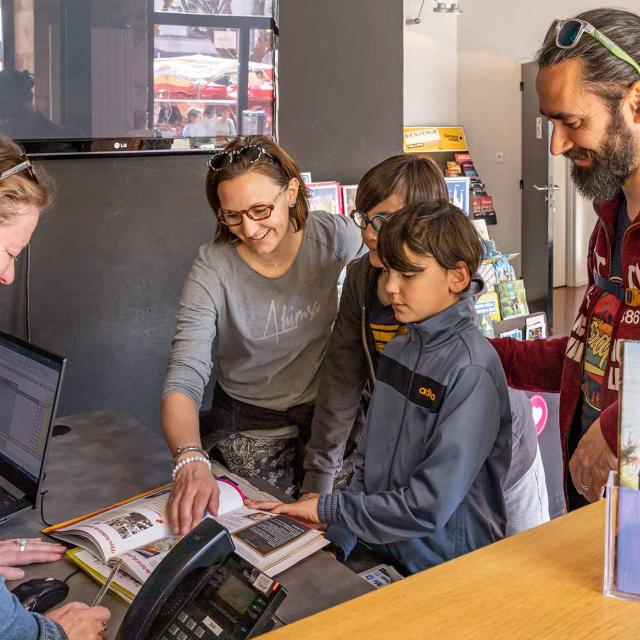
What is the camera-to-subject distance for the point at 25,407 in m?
1.71

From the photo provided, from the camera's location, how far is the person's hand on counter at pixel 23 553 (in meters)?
1.38

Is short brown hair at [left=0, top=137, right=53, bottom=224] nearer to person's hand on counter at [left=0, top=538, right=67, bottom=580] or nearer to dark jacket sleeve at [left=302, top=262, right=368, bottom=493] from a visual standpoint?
person's hand on counter at [left=0, top=538, right=67, bottom=580]

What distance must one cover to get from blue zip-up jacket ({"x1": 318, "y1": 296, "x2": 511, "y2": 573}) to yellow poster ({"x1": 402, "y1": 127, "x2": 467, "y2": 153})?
7222 mm

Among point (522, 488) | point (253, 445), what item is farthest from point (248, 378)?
point (522, 488)

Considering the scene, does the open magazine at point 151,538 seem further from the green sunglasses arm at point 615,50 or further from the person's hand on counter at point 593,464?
the green sunglasses arm at point 615,50

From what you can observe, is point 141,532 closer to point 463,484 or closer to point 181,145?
point 463,484

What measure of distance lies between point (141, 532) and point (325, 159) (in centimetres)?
231

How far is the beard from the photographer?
142cm

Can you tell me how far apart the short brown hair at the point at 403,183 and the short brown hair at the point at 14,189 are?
697mm

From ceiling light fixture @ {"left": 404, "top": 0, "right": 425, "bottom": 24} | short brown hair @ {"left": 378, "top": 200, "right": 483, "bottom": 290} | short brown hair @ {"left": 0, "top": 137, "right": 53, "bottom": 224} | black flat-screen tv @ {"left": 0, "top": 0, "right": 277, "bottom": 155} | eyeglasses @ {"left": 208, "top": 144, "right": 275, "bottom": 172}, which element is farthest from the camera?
ceiling light fixture @ {"left": 404, "top": 0, "right": 425, "bottom": 24}

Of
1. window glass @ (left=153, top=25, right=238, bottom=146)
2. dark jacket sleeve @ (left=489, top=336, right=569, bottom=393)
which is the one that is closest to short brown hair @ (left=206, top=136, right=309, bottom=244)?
dark jacket sleeve @ (left=489, top=336, right=569, bottom=393)

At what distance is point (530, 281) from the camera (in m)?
8.36

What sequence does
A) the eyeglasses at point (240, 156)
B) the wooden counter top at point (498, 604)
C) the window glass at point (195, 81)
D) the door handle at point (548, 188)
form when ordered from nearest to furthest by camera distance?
the wooden counter top at point (498, 604)
the eyeglasses at point (240, 156)
the window glass at point (195, 81)
the door handle at point (548, 188)

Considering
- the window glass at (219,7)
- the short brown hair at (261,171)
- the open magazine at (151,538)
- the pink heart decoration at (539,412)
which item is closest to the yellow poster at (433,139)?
the window glass at (219,7)
